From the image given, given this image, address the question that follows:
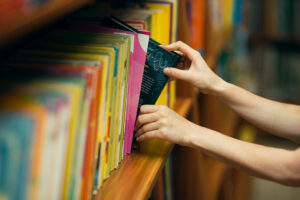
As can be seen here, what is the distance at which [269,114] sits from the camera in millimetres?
1013

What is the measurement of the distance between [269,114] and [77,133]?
67 cm

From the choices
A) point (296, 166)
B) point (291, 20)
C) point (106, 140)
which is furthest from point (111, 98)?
point (291, 20)

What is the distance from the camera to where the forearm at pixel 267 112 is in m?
1.00

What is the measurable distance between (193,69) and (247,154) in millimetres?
245

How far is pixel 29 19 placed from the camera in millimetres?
347

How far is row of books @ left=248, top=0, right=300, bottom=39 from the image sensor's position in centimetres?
301

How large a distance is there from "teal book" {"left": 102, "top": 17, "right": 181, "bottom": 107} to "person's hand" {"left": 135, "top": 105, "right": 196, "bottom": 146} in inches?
1.2

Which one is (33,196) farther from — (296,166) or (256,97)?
(256,97)

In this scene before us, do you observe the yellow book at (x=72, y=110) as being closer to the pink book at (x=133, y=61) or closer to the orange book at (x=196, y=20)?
the pink book at (x=133, y=61)

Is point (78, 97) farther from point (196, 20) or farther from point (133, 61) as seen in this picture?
point (196, 20)

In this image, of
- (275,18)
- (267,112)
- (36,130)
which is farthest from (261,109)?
(275,18)

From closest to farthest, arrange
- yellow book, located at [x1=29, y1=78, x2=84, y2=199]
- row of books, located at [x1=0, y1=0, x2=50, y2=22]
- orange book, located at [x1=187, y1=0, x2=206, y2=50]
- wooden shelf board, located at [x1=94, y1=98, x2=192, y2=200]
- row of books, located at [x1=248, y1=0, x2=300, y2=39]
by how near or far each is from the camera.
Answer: row of books, located at [x1=0, y1=0, x2=50, y2=22] < yellow book, located at [x1=29, y1=78, x2=84, y2=199] < wooden shelf board, located at [x1=94, y1=98, x2=192, y2=200] < orange book, located at [x1=187, y1=0, x2=206, y2=50] < row of books, located at [x1=248, y1=0, x2=300, y2=39]

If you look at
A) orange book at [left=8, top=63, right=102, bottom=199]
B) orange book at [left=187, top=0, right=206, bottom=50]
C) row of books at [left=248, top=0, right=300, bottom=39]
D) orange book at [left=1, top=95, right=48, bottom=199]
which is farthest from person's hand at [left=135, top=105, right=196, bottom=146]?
row of books at [left=248, top=0, right=300, bottom=39]

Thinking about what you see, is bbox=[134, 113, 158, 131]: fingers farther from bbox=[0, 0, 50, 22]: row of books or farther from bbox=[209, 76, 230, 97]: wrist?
bbox=[0, 0, 50, 22]: row of books
